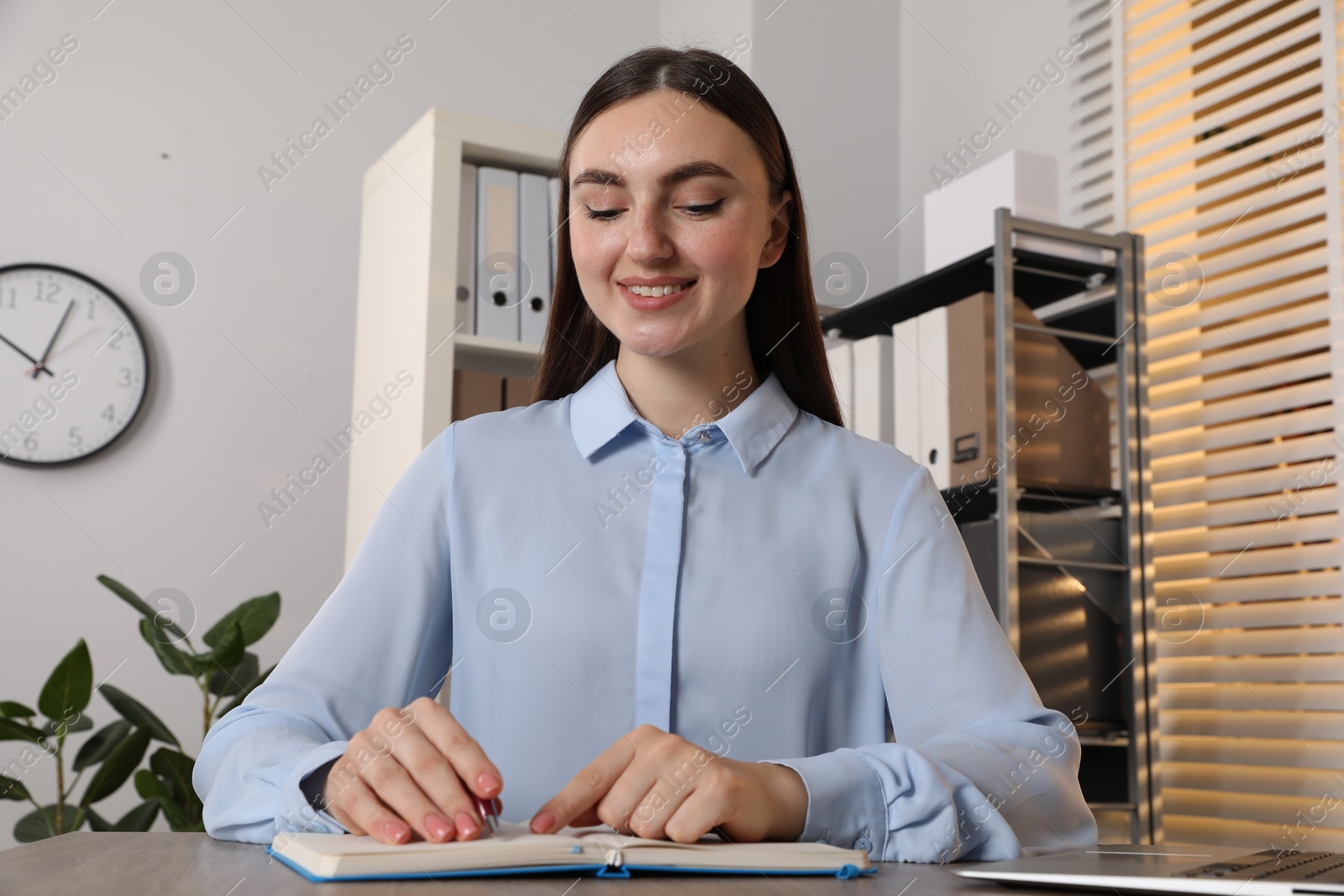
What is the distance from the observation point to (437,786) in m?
0.72

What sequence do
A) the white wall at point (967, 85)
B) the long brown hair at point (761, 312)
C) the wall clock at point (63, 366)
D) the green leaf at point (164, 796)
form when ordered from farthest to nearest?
the white wall at point (967, 85) → the wall clock at point (63, 366) → the green leaf at point (164, 796) → the long brown hair at point (761, 312)

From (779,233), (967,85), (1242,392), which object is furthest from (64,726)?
(967,85)

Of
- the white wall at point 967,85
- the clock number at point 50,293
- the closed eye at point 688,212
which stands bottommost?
the closed eye at point 688,212

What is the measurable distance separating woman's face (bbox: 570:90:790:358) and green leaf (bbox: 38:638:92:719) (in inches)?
70.4

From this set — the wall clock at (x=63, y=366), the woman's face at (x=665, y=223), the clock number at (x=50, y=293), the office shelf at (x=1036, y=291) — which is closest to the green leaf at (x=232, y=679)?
the wall clock at (x=63, y=366)

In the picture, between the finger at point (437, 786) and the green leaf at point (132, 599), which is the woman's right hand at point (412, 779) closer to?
the finger at point (437, 786)

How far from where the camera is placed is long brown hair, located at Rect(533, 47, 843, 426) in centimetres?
125

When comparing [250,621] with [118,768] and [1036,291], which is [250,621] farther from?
[1036,291]

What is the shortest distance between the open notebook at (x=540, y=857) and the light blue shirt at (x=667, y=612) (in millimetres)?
272

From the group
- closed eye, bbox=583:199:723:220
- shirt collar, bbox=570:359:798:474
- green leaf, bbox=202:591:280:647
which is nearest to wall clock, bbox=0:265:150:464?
green leaf, bbox=202:591:280:647

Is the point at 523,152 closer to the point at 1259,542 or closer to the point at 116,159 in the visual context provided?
the point at 116,159

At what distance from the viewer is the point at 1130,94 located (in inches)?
119

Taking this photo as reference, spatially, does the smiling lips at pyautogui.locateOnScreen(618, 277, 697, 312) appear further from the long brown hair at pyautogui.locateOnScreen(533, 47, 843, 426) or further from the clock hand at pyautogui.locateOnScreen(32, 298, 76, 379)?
the clock hand at pyautogui.locateOnScreen(32, 298, 76, 379)

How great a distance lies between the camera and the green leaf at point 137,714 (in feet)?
8.31
